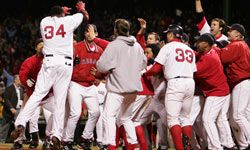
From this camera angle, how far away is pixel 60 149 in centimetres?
1116

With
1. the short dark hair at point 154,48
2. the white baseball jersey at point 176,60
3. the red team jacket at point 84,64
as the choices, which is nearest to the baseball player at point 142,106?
the short dark hair at point 154,48

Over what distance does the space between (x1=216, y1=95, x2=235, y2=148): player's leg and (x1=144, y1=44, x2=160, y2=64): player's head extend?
1510 millimetres

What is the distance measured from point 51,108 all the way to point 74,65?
3.03ft

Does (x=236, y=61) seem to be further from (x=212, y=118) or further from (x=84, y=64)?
(x=84, y=64)

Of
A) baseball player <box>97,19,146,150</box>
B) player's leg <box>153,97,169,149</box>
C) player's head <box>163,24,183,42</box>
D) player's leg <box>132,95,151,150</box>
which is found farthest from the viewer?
player's leg <box>153,97,169,149</box>

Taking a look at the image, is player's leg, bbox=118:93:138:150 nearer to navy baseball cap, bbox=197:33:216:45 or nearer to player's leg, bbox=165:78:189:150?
player's leg, bbox=165:78:189:150

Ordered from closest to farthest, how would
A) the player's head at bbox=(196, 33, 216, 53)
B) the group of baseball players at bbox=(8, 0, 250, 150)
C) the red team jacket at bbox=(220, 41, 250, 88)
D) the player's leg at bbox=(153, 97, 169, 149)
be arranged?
the group of baseball players at bbox=(8, 0, 250, 150) < the player's head at bbox=(196, 33, 216, 53) < the player's leg at bbox=(153, 97, 169, 149) < the red team jacket at bbox=(220, 41, 250, 88)

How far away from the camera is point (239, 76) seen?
39.5 feet

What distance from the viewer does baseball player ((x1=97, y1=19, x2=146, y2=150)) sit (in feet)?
35.2

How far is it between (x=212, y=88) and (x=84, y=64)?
7.98ft

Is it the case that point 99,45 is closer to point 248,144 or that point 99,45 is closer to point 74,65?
point 74,65

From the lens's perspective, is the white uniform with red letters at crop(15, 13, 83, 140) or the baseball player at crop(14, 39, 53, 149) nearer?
the white uniform with red letters at crop(15, 13, 83, 140)

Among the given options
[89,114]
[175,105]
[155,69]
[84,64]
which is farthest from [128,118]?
[84,64]

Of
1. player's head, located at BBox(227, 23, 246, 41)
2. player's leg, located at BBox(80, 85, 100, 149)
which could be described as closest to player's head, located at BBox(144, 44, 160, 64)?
player's leg, located at BBox(80, 85, 100, 149)
